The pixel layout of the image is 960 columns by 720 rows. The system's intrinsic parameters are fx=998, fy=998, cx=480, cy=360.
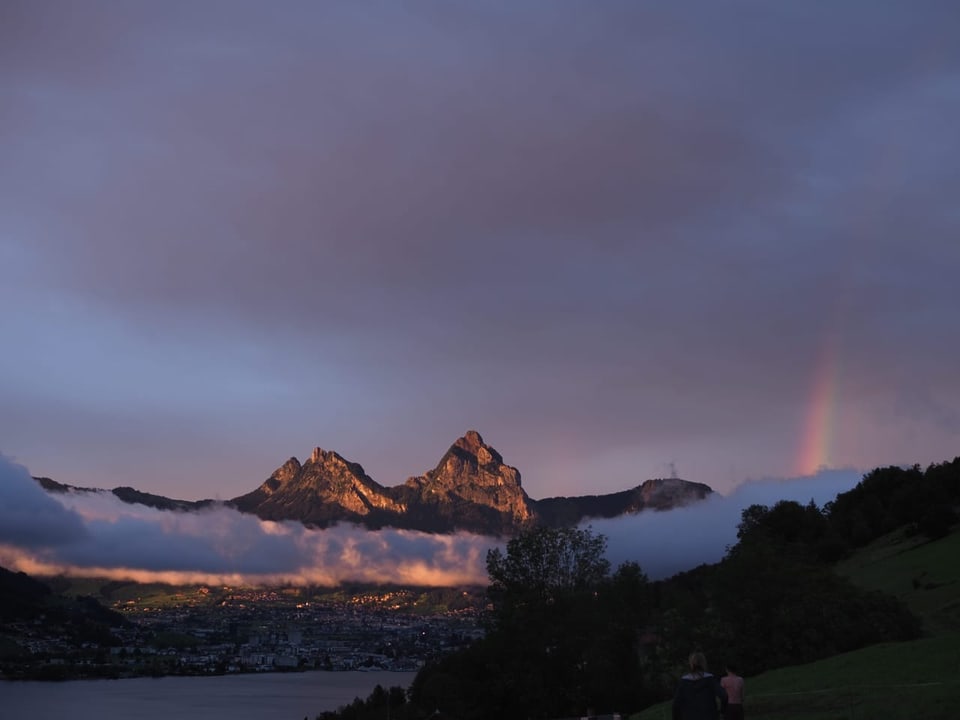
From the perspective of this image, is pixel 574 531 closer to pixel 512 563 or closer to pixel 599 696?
pixel 512 563

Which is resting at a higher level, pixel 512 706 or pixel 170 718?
pixel 512 706

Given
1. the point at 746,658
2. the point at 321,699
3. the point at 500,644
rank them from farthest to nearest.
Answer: the point at 321,699 → the point at 500,644 → the point at 746,658

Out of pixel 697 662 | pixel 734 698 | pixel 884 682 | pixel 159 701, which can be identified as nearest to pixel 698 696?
pixel 697 662

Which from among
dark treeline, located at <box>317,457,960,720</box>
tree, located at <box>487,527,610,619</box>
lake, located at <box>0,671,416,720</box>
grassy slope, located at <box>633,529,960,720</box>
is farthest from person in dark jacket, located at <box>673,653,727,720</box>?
lake, located at <box>0,671,416,720</box>

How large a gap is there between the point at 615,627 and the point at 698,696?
52.2 meters

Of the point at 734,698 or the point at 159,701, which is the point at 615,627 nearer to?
the point at 734,698

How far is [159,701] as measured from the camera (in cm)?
Answer: 16462

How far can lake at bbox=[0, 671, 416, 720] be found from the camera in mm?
141750

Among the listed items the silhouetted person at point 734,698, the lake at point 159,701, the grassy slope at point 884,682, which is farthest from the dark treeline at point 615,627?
the lake at point 159,701

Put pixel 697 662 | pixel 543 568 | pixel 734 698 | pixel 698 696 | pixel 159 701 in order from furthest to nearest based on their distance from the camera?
1. pixel 159 701
2. pixel 543 568
3. pixel 734 698
4. pixel 697 662
5. pixel 698 696

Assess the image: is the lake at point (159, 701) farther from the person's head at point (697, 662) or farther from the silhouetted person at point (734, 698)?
the person's head at point (697, 662)

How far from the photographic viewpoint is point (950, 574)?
7806cm

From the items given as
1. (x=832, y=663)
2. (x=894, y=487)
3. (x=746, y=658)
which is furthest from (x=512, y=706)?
(x=894, y=487)

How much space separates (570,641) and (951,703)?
38116mm
